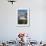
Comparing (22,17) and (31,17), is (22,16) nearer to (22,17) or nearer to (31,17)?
(22,17)

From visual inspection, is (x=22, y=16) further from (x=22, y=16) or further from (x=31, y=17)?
(x=31, y=17)

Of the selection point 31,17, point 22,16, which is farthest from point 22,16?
point 31,17

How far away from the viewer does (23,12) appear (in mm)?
6199

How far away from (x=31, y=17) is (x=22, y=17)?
0.40m

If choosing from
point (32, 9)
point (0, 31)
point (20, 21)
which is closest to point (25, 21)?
point (20, 21)

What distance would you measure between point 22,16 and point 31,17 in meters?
0.41

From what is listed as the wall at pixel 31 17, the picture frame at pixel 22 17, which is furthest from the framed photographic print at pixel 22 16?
the wall at pixel 31 17

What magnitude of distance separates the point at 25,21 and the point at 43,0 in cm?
125

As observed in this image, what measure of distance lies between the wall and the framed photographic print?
151 mm

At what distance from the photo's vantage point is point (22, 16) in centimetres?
618

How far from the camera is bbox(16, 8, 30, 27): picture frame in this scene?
6.17 meters

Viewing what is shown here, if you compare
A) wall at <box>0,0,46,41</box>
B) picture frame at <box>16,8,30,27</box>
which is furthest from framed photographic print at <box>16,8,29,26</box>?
wall at <box>0,0,46,41</box>

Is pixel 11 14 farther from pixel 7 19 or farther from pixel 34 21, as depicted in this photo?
pixel 34 21

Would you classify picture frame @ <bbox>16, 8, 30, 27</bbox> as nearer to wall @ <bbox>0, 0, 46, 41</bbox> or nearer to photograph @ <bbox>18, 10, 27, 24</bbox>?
photograph @ <bbox>18, 10, 27, 24</bbox>
